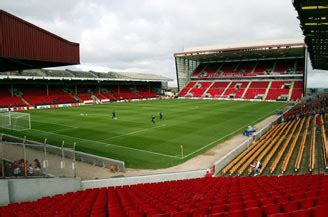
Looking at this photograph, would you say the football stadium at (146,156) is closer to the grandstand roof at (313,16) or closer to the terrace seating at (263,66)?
the grandstand roof at (313,16)

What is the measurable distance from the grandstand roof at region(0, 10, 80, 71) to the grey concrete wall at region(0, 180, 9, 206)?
5502mm

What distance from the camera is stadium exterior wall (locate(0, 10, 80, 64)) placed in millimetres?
12475

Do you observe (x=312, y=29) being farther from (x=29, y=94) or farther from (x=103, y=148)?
(x=29, y=94)

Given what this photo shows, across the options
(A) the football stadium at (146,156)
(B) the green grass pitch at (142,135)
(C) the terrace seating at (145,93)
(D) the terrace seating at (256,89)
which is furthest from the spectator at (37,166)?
(C) the terrace seating at (145,93)

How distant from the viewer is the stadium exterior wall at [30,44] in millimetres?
12475

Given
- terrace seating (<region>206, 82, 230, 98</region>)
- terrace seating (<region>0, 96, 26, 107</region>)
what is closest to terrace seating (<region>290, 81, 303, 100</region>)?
terrace seating (<region>206, 82, 230, 98</region>)

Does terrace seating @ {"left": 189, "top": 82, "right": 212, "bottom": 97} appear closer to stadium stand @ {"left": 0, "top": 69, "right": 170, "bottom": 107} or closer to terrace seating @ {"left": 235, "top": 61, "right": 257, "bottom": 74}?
terrace seating @ {"left": 235, "top": 61, "right": 257, "bottom": 74}

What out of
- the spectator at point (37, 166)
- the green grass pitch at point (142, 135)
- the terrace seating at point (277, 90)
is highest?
the terrace seating at point (277, 90)

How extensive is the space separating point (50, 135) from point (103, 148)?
8.77 metres

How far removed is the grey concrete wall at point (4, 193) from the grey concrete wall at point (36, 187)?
0.16m

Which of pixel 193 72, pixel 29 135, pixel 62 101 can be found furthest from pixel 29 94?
pixel 193 72

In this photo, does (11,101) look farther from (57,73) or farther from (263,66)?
(263,66)

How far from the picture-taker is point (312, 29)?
22672 mm

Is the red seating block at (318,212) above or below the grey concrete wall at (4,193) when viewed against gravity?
above
